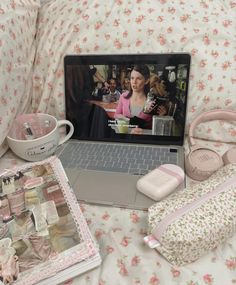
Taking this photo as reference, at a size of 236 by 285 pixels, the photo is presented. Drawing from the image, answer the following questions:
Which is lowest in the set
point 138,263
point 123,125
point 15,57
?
point 138,263

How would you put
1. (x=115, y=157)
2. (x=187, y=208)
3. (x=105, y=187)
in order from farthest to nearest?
(x=115, y=157), (x=105, y=187), (x=187, y=208)

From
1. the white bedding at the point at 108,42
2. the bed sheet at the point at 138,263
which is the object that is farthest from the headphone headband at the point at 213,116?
the bed sheet at the point at 138,263

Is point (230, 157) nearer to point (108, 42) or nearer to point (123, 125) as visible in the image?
point (123, 125)

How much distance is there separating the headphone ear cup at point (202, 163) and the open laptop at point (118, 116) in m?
0.03

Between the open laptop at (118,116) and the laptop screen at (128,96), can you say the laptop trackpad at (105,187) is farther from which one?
the laptop screen at (128,96)

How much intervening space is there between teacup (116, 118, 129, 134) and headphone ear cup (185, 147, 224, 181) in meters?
0.19

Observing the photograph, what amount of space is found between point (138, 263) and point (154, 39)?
0.56 m

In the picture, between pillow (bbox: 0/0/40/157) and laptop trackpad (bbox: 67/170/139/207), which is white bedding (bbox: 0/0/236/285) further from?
laptop trackpad (bbox: 67/170/139/207)

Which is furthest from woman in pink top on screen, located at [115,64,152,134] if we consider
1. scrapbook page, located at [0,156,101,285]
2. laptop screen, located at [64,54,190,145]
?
scrapbook page, located at [0,156,101,285]

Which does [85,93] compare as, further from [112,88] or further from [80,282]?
[80,282]

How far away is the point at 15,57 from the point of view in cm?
74

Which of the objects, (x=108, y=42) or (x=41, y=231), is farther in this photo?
(x=108, y=42)

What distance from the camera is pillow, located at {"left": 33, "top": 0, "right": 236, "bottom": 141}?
75cm

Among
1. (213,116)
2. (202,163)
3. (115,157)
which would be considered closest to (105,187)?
(115,157)
